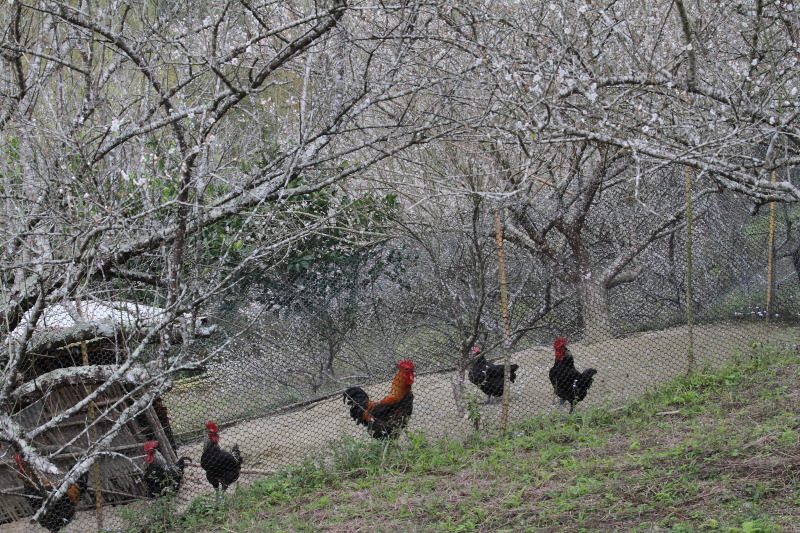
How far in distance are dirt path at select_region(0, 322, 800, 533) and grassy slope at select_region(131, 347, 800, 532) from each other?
12.0 inches

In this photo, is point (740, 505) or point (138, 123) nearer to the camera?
point (740, 505)

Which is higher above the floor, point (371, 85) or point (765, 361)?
point (371, 85)

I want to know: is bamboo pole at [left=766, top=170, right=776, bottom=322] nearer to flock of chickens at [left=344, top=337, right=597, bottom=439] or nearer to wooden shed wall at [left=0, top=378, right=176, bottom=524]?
flock of chickens at [left=344, top=337, right=597, bottom=439]

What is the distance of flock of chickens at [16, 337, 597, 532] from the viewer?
232 inches

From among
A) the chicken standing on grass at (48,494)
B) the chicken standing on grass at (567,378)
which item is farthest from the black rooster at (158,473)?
the chicken standing on grass at (567,378)

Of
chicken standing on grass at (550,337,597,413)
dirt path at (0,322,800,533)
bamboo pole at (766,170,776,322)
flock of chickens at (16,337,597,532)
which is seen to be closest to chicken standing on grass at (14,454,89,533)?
flock of chickens at (16,337,597,532)

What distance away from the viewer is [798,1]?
4.95 meters

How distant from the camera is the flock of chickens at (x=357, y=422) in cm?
589

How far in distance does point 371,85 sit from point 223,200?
1.20 m

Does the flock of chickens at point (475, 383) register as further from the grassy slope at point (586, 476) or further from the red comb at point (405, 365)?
the grassy slope at point (586, 476)

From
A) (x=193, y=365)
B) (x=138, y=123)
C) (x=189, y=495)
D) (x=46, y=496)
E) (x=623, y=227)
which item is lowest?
(x=189, y=495)

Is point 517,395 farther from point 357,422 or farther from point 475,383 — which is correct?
A: point 357,422

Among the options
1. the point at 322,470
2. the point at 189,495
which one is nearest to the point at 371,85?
the point at 322,470

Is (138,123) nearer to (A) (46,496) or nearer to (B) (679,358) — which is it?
(A) (46,496)
